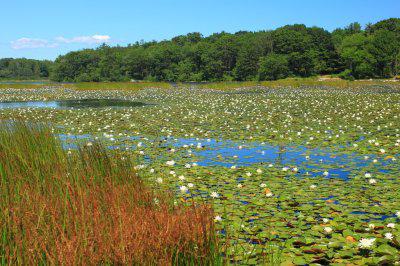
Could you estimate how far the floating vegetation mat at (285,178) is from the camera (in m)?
5.24

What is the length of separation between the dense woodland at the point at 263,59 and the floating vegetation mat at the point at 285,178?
76.5 metres

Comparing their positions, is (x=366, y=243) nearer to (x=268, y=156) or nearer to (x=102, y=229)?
(x=102, y=229)

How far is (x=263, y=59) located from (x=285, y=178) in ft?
330

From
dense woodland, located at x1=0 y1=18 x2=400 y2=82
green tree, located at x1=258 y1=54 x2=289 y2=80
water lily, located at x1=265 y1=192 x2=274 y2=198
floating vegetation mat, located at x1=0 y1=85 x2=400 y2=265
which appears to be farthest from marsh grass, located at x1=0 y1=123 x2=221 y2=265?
green tree, located at x1=258 y1=54 x2=289 y2=80

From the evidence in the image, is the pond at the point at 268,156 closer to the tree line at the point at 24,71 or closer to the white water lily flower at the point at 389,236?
the white water lily flower at the point at 389,236

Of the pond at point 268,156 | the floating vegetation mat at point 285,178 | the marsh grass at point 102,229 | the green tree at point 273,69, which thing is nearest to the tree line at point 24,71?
the green tree at point 273,69

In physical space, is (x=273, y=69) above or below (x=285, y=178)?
Result: above

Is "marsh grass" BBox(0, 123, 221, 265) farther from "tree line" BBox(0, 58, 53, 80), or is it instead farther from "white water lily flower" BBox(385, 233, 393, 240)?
"tree line" BBox(0, 58, 53, 80)

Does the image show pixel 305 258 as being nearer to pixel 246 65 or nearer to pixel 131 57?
pixel 246 65

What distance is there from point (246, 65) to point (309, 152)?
100m

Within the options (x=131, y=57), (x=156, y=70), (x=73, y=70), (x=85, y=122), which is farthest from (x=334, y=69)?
(x=85, y=122)

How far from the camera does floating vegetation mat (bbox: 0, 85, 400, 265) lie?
5.24 meters

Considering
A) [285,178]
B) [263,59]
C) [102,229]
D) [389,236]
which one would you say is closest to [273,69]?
[263,59]

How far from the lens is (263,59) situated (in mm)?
105562
